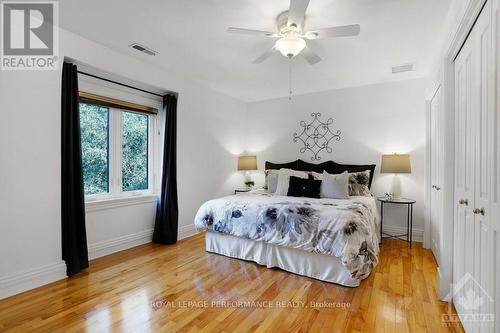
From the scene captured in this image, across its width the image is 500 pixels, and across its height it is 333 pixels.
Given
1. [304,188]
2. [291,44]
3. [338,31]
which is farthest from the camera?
[304,188]

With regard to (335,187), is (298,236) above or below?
below

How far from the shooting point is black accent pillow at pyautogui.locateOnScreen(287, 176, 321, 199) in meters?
3.57

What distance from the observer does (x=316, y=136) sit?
4.67 metres

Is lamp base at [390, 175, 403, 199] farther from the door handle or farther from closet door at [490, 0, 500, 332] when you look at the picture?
closet door at [490, 0, 500, 332]

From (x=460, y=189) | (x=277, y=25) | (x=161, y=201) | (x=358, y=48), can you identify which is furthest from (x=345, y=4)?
(x=161, y=201)

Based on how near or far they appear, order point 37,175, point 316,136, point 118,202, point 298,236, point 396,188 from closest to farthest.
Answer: point 37,175 < point 298,236 < point 118,202 < point 396,188 < point 316,136

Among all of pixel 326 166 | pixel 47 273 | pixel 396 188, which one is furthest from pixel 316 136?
pixel 47 273

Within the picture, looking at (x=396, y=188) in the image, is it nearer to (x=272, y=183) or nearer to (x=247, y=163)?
(x=272, y=183)

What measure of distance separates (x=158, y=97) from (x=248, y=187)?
2.47m

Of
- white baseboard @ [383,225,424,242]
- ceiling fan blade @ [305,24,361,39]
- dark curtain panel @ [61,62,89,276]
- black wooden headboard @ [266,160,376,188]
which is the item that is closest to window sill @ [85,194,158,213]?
dark curtain panel @ [61,62,89,276]

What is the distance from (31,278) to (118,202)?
1.15m

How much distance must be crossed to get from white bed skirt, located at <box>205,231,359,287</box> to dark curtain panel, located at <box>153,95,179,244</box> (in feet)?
2.26

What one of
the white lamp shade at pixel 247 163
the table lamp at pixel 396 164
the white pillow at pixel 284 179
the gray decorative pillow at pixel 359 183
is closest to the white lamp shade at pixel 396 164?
the table lamp at pixel 396 164

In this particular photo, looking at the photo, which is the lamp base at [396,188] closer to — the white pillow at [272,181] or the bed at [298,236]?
the bed at [298,236]
